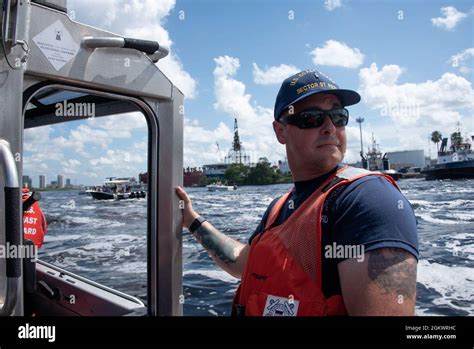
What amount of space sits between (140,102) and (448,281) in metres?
6.26

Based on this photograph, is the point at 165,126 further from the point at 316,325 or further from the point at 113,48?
the point at 316,325

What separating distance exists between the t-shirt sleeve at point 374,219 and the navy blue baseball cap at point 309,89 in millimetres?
528

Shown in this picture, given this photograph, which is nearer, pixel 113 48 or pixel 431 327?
pixel 431 327

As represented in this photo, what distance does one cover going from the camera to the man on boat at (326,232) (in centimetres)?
146

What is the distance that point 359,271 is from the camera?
4.86 feet

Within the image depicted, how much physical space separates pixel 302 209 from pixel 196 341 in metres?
0.74

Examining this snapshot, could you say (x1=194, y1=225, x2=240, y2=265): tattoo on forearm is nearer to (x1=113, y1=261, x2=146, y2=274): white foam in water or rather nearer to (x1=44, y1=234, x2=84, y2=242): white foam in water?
(x1=113, y1=261, x2=146, y2=274): white foam in water

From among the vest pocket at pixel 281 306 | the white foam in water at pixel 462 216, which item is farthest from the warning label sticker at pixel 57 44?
the white foam in water at pixel 462 216

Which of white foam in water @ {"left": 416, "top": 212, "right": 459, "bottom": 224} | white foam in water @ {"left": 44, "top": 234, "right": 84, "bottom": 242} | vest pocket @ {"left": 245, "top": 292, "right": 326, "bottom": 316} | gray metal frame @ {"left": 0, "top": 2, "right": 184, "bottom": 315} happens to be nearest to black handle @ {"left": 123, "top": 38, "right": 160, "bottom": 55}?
gray metal frame @ {"left": 0, "top": 2, "right": 184, "bottom": 315}

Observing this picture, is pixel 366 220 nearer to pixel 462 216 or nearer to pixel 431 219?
pixel 431 219

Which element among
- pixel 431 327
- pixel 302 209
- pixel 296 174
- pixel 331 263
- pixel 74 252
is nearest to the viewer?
pixel 431 327

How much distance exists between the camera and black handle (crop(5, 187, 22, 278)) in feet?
Result: 4.46

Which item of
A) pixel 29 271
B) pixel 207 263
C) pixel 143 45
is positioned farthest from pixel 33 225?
pixel 207 263

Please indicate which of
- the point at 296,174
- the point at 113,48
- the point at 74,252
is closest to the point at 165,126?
the point at 113,48
